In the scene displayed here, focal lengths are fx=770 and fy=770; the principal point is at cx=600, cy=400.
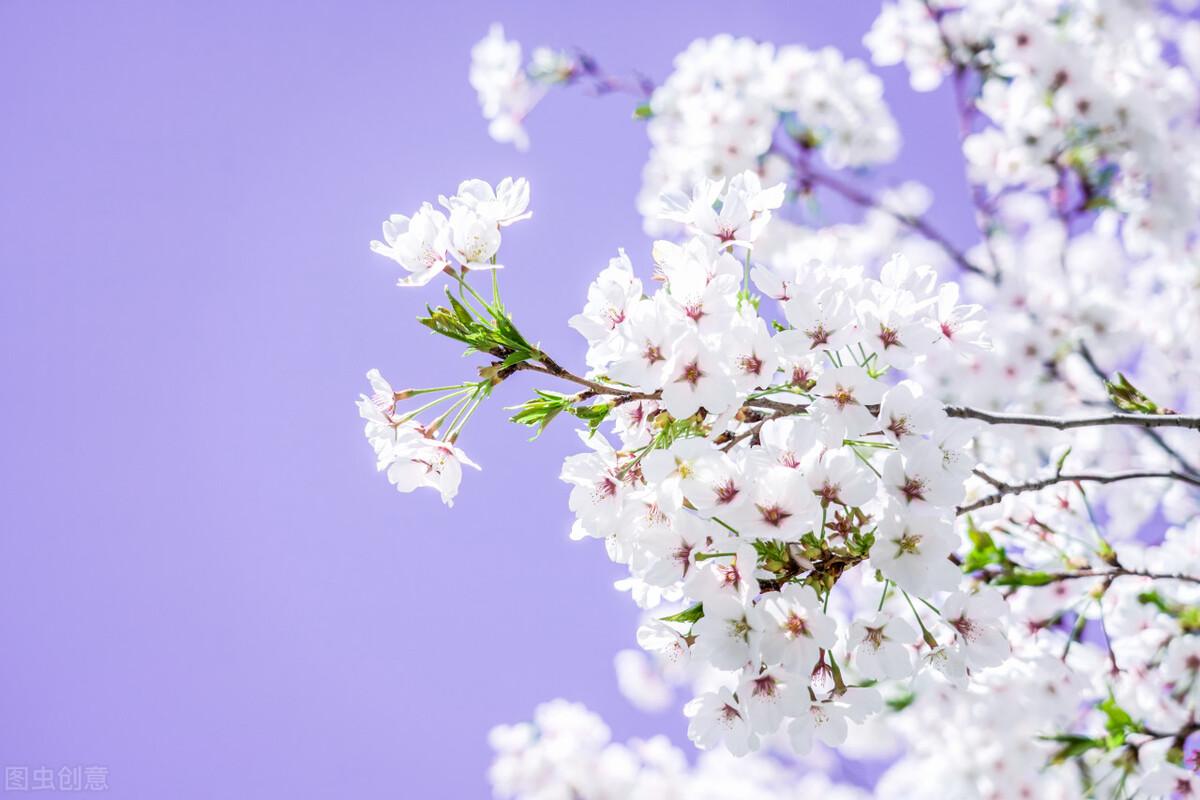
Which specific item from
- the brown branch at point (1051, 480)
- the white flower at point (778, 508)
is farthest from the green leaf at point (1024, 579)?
the white flower at point (778, 508)

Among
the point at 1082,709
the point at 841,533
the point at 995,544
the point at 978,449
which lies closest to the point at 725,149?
the point at 978,449

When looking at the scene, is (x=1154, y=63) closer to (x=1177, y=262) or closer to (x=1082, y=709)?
(x=1177, y=262)

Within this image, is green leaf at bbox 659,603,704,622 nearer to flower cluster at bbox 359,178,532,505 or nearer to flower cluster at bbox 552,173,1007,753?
flower cluster at bbox 552,173,1007,753

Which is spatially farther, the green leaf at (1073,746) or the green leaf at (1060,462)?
the green leaf at (1073,746)

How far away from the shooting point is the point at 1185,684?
9.86ft

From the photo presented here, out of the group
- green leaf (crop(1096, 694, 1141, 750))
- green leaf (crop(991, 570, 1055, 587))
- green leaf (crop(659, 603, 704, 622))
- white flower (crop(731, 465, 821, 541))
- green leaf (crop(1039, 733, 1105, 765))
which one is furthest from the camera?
green leaf (crop(1039, 733, 1105, 765))

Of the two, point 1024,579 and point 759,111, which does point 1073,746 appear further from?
point 759,111

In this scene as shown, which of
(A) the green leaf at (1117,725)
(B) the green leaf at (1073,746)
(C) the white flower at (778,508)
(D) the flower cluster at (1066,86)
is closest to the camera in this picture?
Result: (C) the white flower at (778,508)


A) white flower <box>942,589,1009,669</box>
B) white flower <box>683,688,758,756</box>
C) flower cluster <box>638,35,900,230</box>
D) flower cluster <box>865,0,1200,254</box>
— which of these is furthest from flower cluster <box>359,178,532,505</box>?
flower cluster <box>865,0,1200,254</box>

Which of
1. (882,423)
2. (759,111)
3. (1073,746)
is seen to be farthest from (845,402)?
(759,111)

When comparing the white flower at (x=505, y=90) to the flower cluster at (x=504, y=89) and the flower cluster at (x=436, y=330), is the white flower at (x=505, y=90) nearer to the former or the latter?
the flower cluster at (x=504, y=89)

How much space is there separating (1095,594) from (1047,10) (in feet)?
13.9

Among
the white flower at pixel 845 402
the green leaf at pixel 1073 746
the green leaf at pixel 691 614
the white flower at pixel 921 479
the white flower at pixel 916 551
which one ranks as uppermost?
the white flower at pixel 845 402

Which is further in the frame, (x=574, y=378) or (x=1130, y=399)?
(x=1130, y=399)
